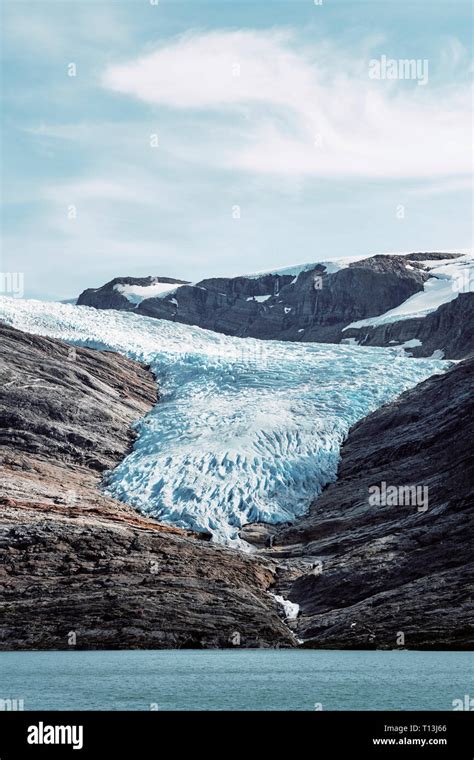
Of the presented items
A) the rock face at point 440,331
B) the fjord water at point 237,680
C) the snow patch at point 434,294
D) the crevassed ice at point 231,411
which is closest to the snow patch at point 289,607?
the crevassed ice at point 231,411

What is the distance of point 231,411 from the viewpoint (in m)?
108

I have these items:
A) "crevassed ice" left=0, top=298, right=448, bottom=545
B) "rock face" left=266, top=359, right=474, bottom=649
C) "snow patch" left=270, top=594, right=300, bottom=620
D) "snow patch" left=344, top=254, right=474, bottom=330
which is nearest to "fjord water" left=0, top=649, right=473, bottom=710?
"rock face" left=266, top=359, right=474, bottom=649

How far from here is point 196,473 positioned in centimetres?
9469

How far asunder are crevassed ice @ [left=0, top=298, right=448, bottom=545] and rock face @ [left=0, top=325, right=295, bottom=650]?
4.00 metres

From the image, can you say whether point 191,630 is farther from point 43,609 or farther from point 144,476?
point 144,476

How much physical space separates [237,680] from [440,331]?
105536 millimetres

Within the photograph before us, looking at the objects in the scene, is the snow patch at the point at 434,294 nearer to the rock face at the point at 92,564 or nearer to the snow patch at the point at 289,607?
the rock face at the point at 92,564

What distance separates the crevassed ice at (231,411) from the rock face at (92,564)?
3998 millimetres

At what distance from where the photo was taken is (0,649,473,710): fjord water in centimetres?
4447

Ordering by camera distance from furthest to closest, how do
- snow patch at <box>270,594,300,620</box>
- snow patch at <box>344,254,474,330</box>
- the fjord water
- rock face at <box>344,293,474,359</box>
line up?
snow patch at <box>344,254,474,330</box> < rock face at <box>344,293,474,359</box> < snow patch at <box>270,594,300,620</box> < the fjord water

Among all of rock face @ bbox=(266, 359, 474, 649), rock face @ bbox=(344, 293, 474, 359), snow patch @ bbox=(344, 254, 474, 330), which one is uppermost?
snow patch @ bbox=(344, 254, 474, 330)

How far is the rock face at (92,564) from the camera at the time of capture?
70.1 meters

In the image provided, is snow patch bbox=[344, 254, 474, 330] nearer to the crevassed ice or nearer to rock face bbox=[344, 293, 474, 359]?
rock face bbox=[344, 293, 474, 359]

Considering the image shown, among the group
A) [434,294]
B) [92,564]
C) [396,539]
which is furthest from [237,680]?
[434,294]
